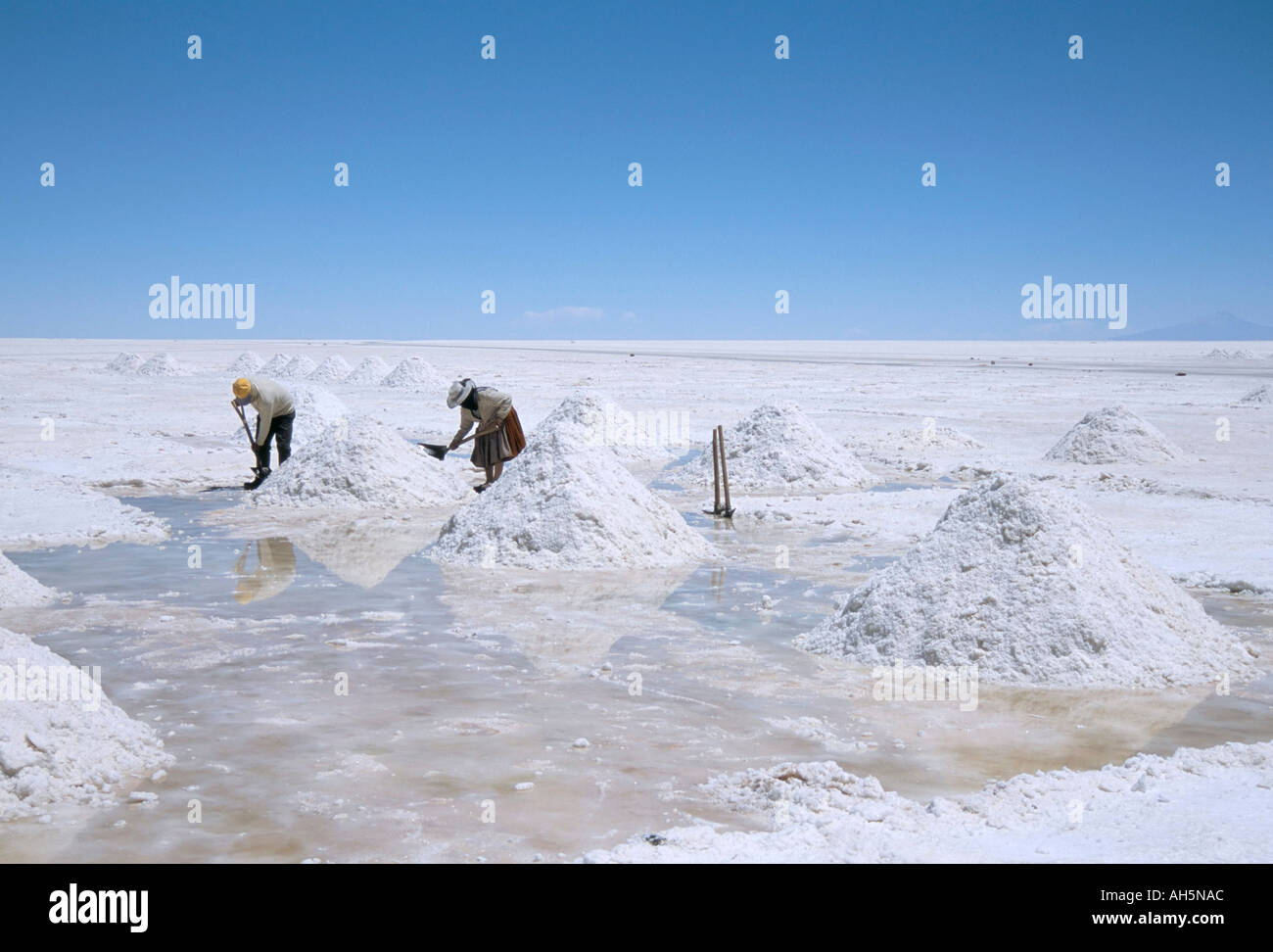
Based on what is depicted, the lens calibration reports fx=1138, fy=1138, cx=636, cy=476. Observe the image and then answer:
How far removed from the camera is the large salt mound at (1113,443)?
46.5 feet

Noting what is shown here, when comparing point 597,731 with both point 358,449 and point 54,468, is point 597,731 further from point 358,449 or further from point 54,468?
point 54,468

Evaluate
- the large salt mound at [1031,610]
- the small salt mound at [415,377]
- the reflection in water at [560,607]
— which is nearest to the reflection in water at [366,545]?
the reflection in water at [560,607]

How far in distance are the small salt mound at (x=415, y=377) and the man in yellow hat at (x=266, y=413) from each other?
17135 millimetres

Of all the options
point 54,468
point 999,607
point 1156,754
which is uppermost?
point 54,468

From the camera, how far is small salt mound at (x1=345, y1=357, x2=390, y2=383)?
30359 millimetres

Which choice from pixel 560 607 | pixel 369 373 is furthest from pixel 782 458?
pixel 369 373

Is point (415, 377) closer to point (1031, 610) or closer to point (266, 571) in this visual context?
point (266, 571)

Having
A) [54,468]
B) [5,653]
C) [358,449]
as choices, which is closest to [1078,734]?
[5,653]

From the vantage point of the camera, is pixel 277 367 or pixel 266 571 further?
pixel 277 367

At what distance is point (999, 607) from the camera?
5512 millimetres

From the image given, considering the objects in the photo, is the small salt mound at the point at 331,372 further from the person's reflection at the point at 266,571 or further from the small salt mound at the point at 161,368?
the person's reflection at the point at 266,571

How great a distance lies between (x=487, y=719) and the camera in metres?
4.57

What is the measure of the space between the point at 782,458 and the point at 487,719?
835cm

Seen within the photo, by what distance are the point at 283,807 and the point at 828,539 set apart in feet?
20.3
